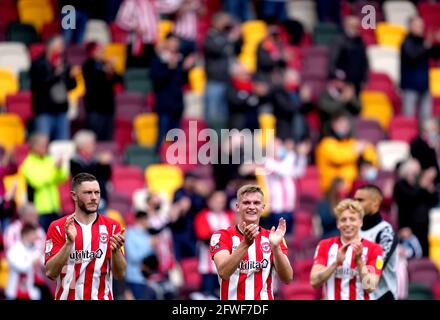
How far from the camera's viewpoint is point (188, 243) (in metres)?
21.5

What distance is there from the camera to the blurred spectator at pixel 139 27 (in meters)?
24.8

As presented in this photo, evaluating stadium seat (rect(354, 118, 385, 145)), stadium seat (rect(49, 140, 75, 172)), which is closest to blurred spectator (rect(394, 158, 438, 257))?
stadium seat (rect(354, 118, 385, 145))

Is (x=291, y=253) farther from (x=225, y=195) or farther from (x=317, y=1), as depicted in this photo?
(x=317, y=1)

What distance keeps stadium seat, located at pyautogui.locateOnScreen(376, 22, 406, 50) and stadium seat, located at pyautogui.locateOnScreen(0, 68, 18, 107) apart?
19.6 ft

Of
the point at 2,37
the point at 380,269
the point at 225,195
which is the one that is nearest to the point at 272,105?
the point at 225,195

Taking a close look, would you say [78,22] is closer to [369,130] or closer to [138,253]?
[369,130]

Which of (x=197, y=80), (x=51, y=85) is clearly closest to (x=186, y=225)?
(x=51, y=85)

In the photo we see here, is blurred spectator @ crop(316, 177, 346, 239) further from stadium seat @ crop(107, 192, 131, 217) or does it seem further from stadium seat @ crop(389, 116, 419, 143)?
stadium seat @ crop(389, 116, 419, 143)

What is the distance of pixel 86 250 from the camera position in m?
13.8

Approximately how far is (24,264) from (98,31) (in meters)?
6.76

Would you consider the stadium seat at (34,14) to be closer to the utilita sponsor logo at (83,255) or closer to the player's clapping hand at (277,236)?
the utilita sponsor logo at (83,255)

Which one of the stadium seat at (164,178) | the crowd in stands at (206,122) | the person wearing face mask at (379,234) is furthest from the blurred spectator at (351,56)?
the person wearing face mask at (379,234)

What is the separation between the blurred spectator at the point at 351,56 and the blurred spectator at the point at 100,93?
10.7ft

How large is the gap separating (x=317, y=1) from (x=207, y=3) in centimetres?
176
